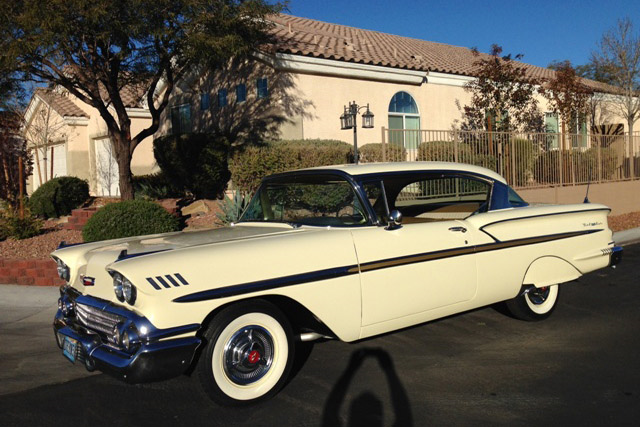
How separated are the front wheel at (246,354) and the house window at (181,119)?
13.6m

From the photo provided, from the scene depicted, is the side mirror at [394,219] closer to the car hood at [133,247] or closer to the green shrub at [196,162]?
the car hood at [133,247]

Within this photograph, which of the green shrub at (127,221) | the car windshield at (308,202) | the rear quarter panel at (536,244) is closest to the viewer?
the car windshield at (308,202)

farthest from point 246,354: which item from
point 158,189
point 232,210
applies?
point 158,189

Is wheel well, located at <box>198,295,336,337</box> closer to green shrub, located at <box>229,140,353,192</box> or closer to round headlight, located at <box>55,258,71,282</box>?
round headlight, located at <box>55,258,71,282</box>

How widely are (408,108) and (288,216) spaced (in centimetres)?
1254

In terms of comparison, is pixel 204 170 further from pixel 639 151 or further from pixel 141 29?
pixel 639 151

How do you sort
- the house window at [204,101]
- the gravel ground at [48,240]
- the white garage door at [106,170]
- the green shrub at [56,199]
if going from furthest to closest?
1. the white garage door at [106,170]
2. the house window at [204,101]
3. the green shrub at [56,199]
4. the gravel ground at [48,240]

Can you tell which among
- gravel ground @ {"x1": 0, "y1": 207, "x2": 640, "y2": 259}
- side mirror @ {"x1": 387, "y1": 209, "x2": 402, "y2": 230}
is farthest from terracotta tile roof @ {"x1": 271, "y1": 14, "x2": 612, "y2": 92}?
side mirror @ {"x1": 387, "y1": 209, "x2": 402, "y2": 230}

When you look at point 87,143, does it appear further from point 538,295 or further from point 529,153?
point 538,295

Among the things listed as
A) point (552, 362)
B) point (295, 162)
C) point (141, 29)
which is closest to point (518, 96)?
point (295, 162)

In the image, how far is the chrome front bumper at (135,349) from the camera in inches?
132

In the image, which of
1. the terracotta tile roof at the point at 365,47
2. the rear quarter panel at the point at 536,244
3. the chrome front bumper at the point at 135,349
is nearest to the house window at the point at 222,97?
the terracotta tile roof at the point at 365,47

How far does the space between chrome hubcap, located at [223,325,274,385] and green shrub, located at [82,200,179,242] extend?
5787 millimetres

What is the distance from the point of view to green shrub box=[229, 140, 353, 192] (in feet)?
38.3
